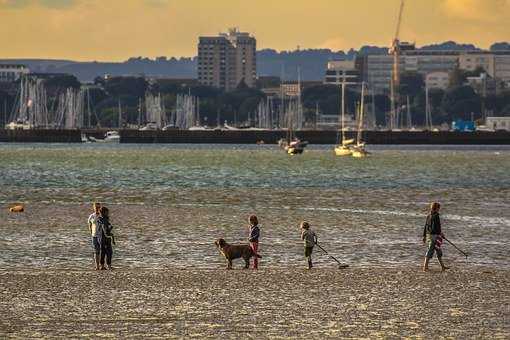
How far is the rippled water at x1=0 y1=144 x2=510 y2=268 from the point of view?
5538 cm

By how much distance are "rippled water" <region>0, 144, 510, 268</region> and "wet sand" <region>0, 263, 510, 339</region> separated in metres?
5.44

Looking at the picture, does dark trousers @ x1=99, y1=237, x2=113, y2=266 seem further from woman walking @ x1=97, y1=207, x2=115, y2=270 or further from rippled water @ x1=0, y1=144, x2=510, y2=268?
rippled water @ x1=0, y1=144, x2=510, y2=268

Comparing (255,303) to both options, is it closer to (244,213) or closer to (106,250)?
(106,250)

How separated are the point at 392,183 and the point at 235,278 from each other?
88273 millimetres

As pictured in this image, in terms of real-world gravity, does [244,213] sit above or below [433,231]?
below

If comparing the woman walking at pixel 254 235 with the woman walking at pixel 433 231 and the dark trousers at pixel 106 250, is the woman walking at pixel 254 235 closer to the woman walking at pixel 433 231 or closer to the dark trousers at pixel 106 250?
the dark trousers at pixel 106 250

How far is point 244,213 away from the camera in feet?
276

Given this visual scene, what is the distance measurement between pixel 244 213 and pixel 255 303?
45.6 metres

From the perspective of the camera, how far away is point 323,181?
136750 millimetres

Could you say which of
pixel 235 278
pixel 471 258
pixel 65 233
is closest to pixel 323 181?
pixel 65 233

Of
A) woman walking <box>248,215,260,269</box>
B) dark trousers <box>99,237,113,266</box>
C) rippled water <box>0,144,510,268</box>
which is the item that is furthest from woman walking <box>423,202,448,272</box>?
dark trousers <box>99,237,113,266</box>

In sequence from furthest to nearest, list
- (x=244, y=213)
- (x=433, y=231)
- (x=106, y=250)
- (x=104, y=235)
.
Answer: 1. (x=244, y=213)
2. (x=106, y=250)
3. (x=104, y=235)
4. (x=433, y=231)

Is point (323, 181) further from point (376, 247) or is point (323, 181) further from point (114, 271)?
point (114, 271)

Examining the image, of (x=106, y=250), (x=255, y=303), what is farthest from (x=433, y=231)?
(x=106, y=250)
